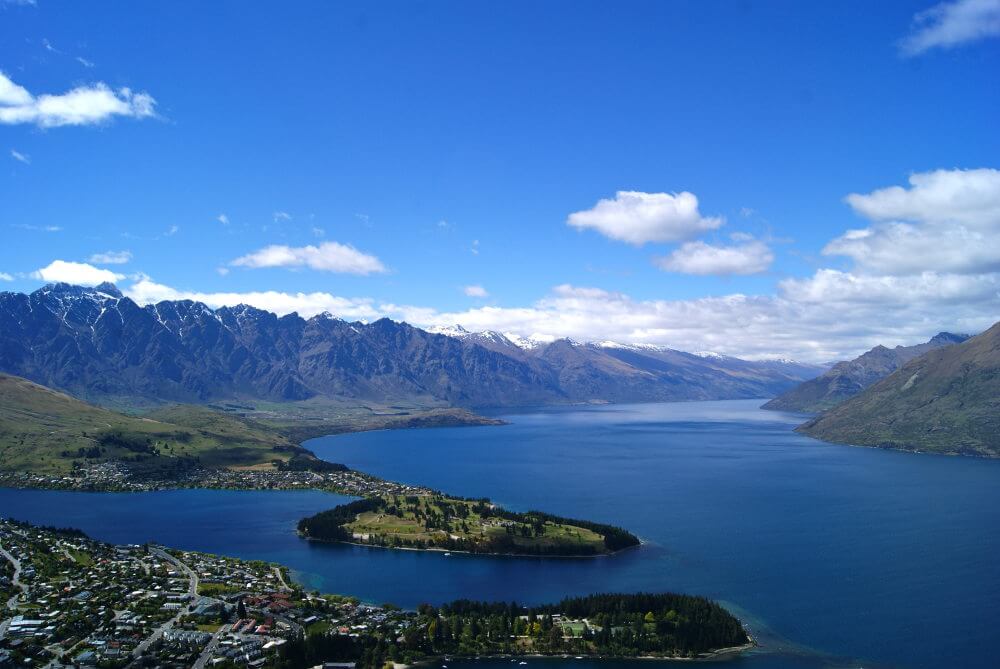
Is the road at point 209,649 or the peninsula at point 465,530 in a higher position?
the peninsula at point 465,530

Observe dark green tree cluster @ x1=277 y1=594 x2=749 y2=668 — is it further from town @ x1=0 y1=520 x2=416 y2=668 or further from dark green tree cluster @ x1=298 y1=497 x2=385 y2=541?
dark green tree cluster @ x1=298 y1=497 x2=385 y2=541

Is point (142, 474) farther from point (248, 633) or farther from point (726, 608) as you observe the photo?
point (726, 608)

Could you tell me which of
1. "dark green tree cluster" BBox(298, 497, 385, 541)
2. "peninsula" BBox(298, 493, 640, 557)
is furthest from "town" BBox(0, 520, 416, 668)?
"peninsula" BBox(298, 493, 640, 557)

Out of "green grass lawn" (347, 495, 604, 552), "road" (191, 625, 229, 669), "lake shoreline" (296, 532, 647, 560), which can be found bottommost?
"road" (191, 625, 229, 669)

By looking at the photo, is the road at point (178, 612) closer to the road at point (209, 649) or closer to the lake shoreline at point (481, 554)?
the road at point (209, 649)

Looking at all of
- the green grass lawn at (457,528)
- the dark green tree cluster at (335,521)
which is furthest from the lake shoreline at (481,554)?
the green grass lawn at (457,528)

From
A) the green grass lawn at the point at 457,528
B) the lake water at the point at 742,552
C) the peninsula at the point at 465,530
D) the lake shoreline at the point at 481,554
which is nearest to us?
the lake water at the point at 742,552

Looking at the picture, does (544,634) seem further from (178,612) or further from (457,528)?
(457,528)

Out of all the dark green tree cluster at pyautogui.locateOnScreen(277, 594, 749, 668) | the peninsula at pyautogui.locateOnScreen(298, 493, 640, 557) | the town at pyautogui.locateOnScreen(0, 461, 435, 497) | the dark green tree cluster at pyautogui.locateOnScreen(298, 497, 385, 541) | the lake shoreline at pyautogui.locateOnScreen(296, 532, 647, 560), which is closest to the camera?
the dark green tree cluster at pyautogui.locateOnScreen(277, 594, 749, 668)

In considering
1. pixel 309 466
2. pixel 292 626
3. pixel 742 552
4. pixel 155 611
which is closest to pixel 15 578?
pixel 155 611
